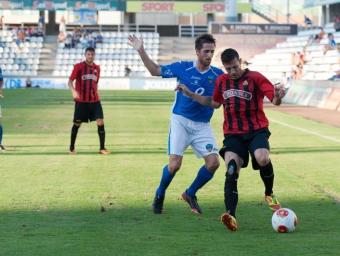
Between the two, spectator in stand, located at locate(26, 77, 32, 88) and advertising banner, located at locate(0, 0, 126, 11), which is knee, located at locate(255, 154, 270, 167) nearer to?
spectator in stand, located at locate(26, 77, 32, 88)

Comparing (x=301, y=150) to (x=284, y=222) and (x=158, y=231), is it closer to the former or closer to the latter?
(x=284, y=222)

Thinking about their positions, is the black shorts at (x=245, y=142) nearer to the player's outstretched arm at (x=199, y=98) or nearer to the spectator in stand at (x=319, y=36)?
the player's outstretched arm at (x=199, y=98)

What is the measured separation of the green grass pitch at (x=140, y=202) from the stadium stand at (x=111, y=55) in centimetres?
4826

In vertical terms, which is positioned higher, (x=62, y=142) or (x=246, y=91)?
(x=246, y=91)

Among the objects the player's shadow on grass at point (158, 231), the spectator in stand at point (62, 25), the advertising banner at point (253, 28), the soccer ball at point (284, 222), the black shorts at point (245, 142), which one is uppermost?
the spectator in stand at point (62, 25)

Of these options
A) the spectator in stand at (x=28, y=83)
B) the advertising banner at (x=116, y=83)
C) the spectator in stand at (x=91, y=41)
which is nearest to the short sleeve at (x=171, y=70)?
the advertising banner at (x=116, y=83)

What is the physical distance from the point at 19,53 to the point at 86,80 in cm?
5523

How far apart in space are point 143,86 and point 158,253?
187 feet

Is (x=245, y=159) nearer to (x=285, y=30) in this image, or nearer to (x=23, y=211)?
(x=23, y=211)

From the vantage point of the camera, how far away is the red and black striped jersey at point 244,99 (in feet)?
32.8

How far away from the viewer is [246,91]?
10008mm

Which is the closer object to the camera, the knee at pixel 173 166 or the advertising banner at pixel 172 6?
the knee at pixel 173 166

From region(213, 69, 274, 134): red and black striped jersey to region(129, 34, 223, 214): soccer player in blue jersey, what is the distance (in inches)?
28.7

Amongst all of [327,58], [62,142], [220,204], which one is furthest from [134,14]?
[220,204]
